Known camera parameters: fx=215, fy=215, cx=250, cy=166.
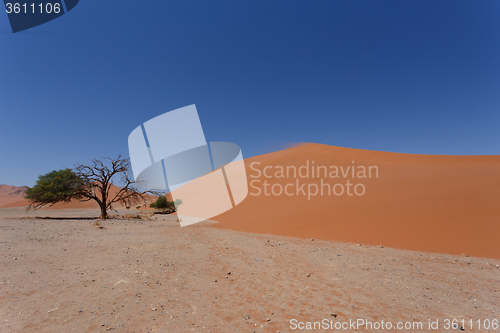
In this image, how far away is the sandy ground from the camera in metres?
3.48

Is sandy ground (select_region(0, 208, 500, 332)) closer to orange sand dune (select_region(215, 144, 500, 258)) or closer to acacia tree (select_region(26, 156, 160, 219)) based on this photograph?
orange sand dune (select_region(215, 144, 500, 258))

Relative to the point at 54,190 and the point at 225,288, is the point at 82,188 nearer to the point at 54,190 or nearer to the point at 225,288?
the point at 54,190

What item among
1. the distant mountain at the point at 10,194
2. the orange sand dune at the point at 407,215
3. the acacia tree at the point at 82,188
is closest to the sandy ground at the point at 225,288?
the orange sand dune at the point at 407,215

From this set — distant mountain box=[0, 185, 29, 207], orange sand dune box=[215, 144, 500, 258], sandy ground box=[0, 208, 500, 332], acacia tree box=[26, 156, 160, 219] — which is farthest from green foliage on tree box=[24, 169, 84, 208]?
distant mountain box=[0, 185, 29, 207]

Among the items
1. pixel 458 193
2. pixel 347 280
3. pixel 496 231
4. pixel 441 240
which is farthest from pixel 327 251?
pixel 458 193

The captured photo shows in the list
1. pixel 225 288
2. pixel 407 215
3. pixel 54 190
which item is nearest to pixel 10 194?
pixel 54 190

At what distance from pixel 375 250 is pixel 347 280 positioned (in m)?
3.61

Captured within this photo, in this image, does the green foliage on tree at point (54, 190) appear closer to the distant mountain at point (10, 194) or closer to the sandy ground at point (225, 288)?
the sandy ground at point (225, 288)

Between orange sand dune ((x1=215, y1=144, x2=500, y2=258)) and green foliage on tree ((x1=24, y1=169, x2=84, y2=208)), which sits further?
green foliage on tree ((x1=24, y1=169, x2=84, y2=208))

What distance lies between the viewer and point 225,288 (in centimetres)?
488

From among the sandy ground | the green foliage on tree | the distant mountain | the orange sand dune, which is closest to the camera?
the sandy ground

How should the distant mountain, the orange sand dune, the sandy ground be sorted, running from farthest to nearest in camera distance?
the distant mountain, the orange sand dune, the sandy ground

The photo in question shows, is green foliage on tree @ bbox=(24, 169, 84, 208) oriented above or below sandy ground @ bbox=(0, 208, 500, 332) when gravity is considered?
above

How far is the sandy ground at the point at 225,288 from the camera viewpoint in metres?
3.48
